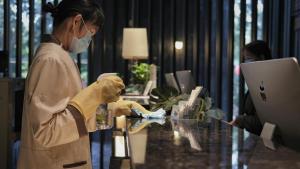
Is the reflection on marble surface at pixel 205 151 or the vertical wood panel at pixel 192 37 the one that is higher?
the vertical wood panel at pixel 192 37

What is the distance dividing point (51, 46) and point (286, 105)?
32.1 inches

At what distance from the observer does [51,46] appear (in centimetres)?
145

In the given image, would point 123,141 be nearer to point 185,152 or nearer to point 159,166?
point 185,152

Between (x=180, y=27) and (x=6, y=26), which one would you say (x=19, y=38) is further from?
(x=180, y=27)

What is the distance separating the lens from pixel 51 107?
131 centimetres

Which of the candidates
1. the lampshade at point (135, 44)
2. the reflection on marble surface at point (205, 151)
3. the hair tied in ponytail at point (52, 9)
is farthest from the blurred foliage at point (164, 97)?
the lampshade at point (135, 44)

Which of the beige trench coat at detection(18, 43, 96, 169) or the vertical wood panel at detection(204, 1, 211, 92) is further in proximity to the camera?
the vertical wood panel at detection(204, 1, 211, 92)

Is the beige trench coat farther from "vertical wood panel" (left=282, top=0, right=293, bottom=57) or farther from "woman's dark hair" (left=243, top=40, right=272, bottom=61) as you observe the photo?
"vertical wood panel" (left=282, top=0, right=293, bottom=57)

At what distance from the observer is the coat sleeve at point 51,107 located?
1291 mm

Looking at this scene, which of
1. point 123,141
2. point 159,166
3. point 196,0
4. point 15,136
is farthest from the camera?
point 196,0

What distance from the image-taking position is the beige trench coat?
130 centimetres

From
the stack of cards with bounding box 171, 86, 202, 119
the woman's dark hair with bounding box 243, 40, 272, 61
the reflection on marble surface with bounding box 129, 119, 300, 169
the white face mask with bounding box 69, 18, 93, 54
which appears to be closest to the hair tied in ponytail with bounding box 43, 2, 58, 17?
the white face mask with bounding box 69, 18, 93, 54

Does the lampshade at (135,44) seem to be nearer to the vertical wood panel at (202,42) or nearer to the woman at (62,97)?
the vertical wood panel at (202,42)

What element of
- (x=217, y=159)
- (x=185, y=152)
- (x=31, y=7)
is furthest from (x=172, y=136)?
(x=31, y=7)
